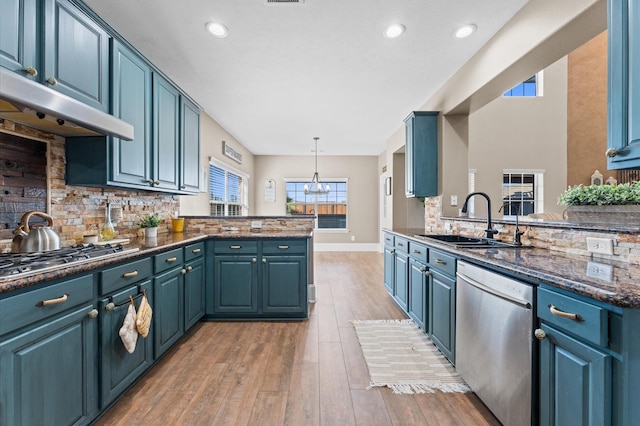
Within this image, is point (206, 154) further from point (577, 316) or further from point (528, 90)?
point (528, 90)

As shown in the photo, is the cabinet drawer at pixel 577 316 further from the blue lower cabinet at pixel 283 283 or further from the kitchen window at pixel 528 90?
the kitchen window at pixel 528 90

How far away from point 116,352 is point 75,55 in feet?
5.88

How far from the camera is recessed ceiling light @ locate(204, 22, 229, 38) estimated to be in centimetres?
238

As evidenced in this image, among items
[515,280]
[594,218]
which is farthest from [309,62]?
[594,218]

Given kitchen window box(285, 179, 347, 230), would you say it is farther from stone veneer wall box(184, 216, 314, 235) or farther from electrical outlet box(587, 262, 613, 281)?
electrical outlet box(587, 262, 613, 281)

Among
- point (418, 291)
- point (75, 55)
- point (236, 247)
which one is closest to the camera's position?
point (75, 55)

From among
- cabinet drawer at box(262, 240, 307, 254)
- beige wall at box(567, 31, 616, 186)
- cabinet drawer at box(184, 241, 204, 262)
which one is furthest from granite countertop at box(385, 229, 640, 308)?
beige wall at box(567, 31, 616, 186)

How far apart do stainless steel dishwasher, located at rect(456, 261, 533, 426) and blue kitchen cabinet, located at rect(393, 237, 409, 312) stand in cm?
106

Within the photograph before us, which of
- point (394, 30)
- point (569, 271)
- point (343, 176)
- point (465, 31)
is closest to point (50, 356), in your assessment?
point (569, 271)

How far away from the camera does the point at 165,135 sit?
281 centimetres

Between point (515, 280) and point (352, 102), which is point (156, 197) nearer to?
point (352, 102)

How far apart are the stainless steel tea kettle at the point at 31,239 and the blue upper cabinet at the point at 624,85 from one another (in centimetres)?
298

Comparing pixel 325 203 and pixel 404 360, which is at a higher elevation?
pixel 325 203

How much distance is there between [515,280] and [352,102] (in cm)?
338
